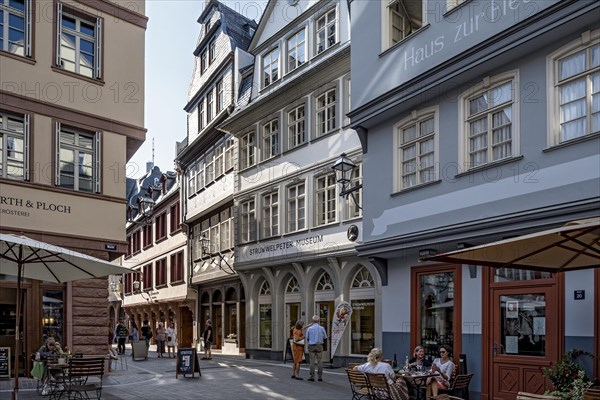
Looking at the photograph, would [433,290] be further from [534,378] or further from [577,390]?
[577,390]

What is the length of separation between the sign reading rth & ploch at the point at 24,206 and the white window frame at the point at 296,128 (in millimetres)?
9818

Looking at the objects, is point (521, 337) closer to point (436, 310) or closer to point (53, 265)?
point (436, 310)

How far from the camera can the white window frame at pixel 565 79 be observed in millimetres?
11859

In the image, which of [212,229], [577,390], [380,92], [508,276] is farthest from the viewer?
[212,229]

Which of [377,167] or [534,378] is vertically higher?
[377,167]

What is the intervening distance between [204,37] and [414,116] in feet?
71.9

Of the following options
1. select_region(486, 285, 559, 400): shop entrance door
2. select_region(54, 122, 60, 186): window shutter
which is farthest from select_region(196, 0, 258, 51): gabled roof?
select_region(486, 285, 559, 400): shop entrance door

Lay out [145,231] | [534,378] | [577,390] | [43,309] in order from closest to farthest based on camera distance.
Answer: [577,390] → [534,378] → [43,309] → [145,231]

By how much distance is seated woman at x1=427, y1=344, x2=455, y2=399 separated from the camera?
12414 millimetres

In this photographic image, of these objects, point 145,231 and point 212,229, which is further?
point 145,231

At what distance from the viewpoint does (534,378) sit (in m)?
12.8

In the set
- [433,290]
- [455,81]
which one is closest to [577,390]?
[433,290]

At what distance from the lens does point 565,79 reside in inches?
488

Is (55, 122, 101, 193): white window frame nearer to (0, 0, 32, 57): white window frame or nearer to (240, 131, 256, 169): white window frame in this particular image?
(0, 0, 32, 57): white window frame
